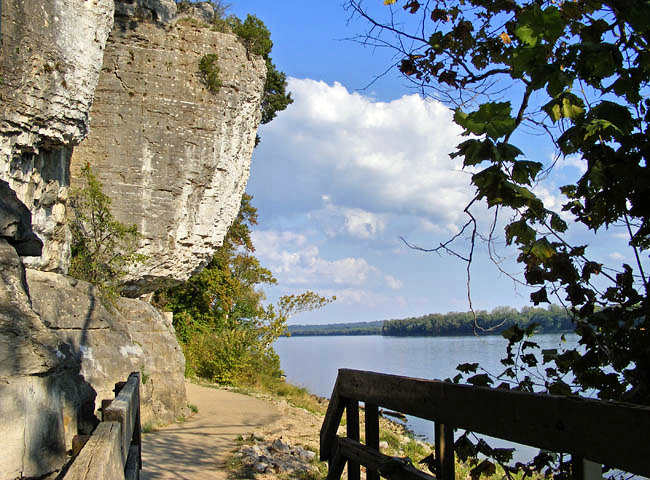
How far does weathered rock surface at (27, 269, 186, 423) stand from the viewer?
8.33m

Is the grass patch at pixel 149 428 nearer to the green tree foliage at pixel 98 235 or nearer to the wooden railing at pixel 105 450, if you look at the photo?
the green tree foliage at pixel 98 235

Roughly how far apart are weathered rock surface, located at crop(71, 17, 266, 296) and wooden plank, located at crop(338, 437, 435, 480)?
11.0 meters

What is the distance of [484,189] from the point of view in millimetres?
2160

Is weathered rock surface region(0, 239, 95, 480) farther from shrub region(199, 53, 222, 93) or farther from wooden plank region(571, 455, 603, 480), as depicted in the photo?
shrub region(199, 53, 222, 93)

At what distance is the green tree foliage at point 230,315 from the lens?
64.0ft

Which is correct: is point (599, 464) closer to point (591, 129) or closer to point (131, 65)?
point (591, 129)

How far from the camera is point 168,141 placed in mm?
13531

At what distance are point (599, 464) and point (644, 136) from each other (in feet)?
4.40

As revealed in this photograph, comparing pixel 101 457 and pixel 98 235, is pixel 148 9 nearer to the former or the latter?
pixel 98 235

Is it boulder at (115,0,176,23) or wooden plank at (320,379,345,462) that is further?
boulder at (115,0,176,23)

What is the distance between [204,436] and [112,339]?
2.34 meters

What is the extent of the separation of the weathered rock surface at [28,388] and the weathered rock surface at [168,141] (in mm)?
9945

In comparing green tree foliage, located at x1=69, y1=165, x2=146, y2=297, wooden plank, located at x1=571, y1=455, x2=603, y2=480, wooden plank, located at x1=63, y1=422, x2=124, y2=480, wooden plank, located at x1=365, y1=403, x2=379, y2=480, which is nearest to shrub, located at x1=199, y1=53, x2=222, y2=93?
green tree foliage, located at x1=69, y1=165, x2=146, y2=297

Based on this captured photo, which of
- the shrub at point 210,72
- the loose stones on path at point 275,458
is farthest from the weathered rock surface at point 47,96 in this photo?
the loose stones on path at point 275,458
